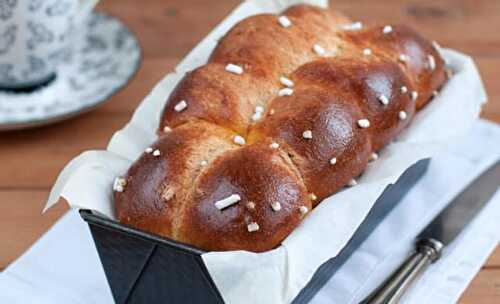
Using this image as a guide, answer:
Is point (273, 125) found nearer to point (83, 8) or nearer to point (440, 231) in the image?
point (440, 231)

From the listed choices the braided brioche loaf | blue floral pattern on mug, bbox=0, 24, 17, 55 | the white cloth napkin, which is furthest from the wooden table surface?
the braided brioche loaf

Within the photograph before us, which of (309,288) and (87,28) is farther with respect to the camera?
(87,28)

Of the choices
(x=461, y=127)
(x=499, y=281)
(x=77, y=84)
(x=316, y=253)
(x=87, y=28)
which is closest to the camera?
(x=316, y=253)

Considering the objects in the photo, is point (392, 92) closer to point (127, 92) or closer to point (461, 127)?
point (461, 127)

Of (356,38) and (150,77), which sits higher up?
(356,38)

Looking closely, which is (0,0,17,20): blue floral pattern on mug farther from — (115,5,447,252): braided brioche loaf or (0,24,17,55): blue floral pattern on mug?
(115,5,447,252): braided brioche loaf

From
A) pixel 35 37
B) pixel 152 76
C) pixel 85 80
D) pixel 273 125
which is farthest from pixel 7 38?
pixel 273 125

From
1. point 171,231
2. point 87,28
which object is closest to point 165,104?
point 171,231

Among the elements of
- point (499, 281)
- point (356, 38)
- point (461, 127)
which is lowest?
point (499, 281)
